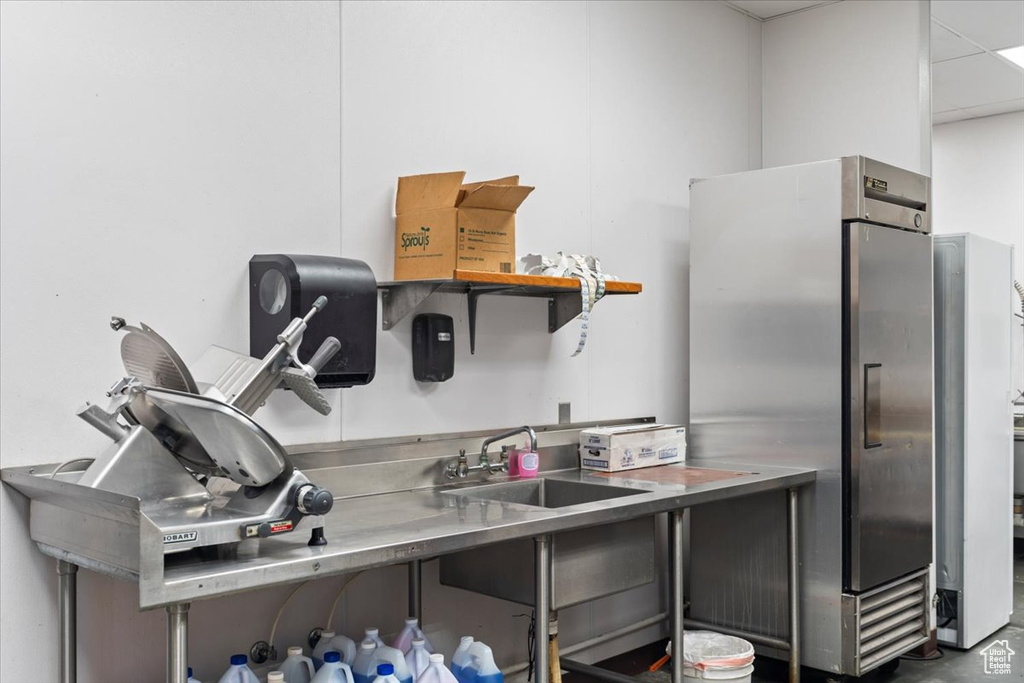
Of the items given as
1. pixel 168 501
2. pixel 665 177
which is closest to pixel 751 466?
pixel 665 177

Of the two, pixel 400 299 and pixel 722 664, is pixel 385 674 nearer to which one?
pixel 400 299

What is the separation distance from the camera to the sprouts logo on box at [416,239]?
2865 mm

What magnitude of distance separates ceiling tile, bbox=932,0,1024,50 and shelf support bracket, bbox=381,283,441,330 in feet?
10.5

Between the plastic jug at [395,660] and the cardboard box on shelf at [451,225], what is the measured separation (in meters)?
1.07

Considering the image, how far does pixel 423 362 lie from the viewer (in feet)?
10.0

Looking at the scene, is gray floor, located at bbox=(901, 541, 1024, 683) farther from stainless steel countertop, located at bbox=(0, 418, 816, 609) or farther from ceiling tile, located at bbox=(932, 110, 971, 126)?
ceiling tile, located at bbox=(932, 110, 971, 126)

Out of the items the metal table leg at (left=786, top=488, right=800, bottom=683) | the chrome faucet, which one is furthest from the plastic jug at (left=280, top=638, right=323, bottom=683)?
the metal table leg at (left=786, top=488, right=800, bottom=683)

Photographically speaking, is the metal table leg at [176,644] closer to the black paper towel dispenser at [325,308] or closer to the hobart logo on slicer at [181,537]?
the hobart logo on slicer at [181,537]

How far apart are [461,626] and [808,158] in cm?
281

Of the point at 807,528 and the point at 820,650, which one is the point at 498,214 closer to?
the point at 807,528

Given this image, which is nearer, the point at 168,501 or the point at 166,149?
the point at 168,501

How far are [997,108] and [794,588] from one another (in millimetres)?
4442

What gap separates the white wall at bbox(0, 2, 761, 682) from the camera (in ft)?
7.43

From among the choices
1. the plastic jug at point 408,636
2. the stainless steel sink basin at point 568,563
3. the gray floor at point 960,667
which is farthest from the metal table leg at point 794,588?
the plastic jug at point 408,636
